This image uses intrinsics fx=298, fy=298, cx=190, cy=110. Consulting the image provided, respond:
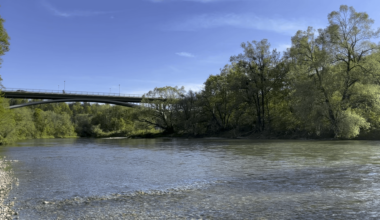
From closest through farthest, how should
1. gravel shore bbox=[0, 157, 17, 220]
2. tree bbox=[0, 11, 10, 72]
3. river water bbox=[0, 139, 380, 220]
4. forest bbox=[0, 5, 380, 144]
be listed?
gravel shore bbox=[0, 157, 17, 220]
river water bbox=[0, 139, 380, 220]
tree bbox=[0, 11, 10, 72]
forest bbox=[0, 5, 380, 144]

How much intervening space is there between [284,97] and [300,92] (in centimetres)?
1351

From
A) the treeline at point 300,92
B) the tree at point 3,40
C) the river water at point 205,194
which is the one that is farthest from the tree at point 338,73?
the tree at point 3,40

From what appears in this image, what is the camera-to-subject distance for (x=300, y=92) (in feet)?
131

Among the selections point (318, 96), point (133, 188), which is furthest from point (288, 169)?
point (318, 96)

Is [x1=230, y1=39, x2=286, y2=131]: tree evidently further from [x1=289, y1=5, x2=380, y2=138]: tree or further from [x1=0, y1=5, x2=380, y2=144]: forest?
[x1=289, y1=5, x2=380, y2=138]: tree

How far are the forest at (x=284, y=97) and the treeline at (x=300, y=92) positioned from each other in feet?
0.38

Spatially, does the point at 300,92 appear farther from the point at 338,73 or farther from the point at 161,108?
the point at 161,108

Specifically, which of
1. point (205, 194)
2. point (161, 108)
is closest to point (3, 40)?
point (205, 194)

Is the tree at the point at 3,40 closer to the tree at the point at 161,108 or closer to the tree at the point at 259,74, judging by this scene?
the tree at the point at 259,74

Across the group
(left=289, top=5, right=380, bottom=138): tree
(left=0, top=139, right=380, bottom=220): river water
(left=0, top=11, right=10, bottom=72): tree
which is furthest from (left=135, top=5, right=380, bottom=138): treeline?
(left=0, top=11, right=10, bottom=72): tree

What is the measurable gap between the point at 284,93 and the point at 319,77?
48.0 ft

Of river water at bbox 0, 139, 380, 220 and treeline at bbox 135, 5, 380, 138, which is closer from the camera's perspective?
river water at bbox 0, 139, 380, 220

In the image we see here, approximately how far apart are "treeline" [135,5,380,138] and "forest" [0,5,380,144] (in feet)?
0.38

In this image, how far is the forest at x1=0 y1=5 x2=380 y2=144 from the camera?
3769 cm
